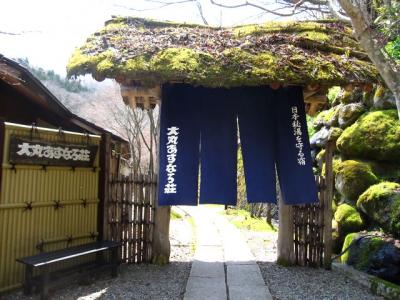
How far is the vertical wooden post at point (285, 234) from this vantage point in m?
7.61

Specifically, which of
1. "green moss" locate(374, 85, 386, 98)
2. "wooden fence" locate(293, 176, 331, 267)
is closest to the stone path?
"wooden fence" locate(293, 176, 331, 267)

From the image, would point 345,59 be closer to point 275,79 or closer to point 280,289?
point 275,79

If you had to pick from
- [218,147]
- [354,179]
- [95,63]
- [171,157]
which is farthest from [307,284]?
[95,63]

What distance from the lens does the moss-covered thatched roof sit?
6.27 meters

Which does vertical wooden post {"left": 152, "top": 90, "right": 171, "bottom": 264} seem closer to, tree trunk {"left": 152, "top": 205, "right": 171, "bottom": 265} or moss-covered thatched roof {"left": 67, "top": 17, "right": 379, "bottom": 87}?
tree trunk {"left": 152, "top": 205, "right": 171, "bottom": 265}

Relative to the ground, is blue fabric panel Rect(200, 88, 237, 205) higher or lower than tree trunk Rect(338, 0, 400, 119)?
lower

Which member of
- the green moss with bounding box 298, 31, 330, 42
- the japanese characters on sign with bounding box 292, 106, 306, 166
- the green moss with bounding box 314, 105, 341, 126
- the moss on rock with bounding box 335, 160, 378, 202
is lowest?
the moss on rock with bounding box 335, 160, 378, 202

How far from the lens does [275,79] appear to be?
6.27 m

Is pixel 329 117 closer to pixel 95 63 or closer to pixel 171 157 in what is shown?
pixel 171 157

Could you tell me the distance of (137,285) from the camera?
20.7 feet

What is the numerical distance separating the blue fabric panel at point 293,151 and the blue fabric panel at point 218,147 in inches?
33.9

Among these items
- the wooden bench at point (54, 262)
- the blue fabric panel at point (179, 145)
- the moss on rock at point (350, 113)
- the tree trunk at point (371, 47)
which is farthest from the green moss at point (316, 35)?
A: the wooden bench at point (54, 262)

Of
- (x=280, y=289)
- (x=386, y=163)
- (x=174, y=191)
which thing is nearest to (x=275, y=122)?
(x=174, y=191)

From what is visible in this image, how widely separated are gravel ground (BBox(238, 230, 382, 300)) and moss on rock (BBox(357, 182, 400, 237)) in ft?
5.35
